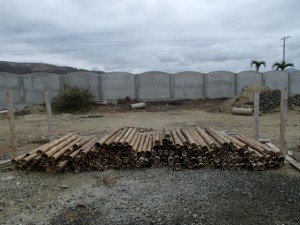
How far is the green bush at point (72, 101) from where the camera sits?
2234cm

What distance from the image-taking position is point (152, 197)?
18.9 feet

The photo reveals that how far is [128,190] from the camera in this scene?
6137mm

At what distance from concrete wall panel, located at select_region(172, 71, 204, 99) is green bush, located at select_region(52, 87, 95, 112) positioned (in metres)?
6.92

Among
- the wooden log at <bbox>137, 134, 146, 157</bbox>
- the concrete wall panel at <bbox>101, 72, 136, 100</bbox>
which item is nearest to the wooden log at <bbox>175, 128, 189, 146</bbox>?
the wooden log at <bbox>137, 134, 146, 157</bbox>

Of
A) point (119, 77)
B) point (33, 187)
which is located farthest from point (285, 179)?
point (119, 77)

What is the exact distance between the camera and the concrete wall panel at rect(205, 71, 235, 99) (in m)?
26.5

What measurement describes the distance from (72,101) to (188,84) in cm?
898

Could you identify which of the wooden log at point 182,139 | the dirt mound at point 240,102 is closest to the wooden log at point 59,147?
the wooden log at point 182,139

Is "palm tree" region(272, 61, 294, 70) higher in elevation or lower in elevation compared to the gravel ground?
higher

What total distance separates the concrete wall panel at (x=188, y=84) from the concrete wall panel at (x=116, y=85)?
136 inches

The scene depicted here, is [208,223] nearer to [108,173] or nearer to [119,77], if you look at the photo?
[108,173]

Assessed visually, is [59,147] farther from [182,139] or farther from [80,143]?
[182,139]

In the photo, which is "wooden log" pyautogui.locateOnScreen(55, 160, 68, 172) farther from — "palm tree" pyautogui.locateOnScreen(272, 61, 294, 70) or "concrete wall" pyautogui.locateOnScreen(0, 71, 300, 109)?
"palm tree" pyautogui.locateOnScreen(272, 61, 294, 70)

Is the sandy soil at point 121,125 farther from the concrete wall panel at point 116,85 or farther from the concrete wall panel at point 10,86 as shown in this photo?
the concrete wall panel at point 116,85
